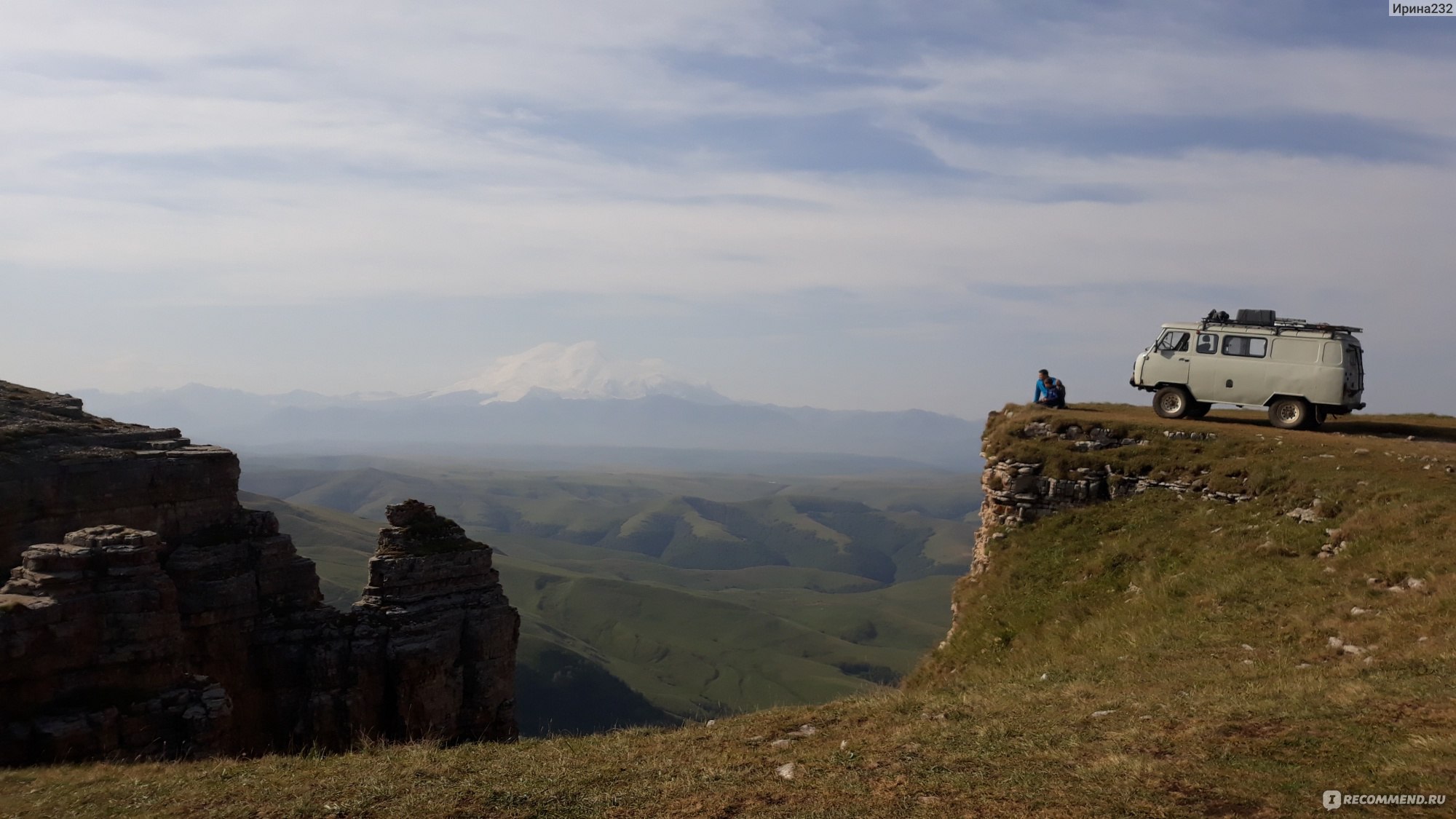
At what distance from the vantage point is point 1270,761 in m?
12.1

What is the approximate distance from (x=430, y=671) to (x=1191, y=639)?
80.8 feet

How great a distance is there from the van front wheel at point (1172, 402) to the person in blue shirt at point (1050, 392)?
402 cm

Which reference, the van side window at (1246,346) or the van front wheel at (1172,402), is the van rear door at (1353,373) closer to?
the van side window at (1246,346)

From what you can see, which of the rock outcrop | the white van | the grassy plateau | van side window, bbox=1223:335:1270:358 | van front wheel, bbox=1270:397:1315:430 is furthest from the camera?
van side window, bbox=1223:335:1270:358

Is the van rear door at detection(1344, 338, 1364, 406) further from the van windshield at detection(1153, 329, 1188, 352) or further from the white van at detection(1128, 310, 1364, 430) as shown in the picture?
the van windshield at detection(1153, 329, 1188, 352)

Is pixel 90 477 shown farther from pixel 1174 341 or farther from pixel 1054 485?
pixel 1174 341

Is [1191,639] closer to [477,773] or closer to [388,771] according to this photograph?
[477,773]

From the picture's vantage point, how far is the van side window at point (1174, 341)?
118 ft

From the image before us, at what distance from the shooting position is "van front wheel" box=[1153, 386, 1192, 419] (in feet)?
119

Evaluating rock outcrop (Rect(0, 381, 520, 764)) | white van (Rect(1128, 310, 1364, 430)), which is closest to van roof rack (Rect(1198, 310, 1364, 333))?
white van (Rect(1128, 310, 1364, 430))

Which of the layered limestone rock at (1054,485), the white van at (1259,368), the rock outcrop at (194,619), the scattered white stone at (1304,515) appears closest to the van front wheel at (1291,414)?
the white van at (1259,368)

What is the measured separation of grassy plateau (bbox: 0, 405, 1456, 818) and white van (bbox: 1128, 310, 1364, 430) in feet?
13.3

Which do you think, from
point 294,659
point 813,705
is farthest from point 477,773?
point 294,659

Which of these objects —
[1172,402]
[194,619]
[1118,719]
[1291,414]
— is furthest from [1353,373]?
[194,619]
